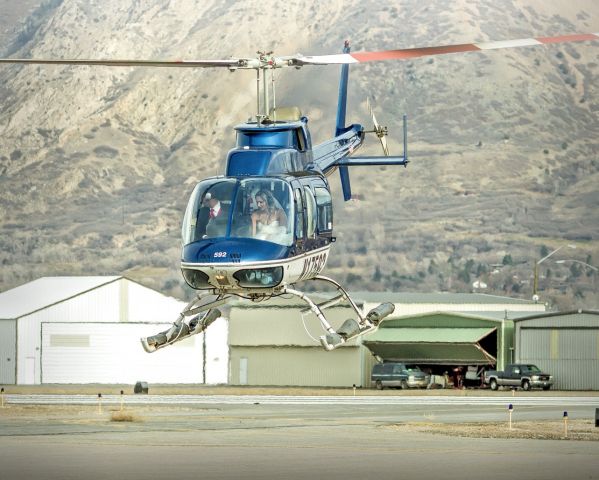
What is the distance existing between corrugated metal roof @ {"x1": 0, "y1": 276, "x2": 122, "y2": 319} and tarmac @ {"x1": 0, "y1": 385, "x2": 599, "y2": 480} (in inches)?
1243

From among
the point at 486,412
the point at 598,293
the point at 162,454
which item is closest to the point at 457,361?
the point at 486,412

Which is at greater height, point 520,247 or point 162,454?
point 520,247

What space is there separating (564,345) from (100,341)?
30.6 meters

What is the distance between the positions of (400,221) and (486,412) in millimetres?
137830

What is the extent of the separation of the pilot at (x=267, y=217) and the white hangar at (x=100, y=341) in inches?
2388

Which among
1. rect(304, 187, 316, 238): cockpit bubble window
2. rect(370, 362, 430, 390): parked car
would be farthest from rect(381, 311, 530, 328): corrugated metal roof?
rect(304, 187, 316, 238): cockpit bubble window

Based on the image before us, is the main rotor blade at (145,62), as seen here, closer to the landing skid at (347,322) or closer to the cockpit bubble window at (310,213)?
the cockpit bubble window at (310,213)

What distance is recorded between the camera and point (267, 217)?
33.8 metres

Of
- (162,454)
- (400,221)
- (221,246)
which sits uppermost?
(400,221)

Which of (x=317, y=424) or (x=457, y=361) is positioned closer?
(x=317, y=424)

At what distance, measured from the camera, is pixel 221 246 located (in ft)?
109

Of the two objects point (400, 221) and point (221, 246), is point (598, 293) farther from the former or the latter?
point (221, 246)

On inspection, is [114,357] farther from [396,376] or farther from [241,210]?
[241,210]

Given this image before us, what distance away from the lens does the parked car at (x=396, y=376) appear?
282 feet
